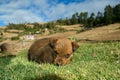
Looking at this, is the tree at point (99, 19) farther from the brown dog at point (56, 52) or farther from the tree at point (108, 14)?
the brown dog at point (56, 52)

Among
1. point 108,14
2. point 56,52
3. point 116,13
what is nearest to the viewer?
point 56,52

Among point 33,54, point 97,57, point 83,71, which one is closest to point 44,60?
point 33,54

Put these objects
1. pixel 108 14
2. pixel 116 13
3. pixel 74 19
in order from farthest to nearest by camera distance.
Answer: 1. pixel 74 19
2. pixel 108 14
3. pixel 116 13

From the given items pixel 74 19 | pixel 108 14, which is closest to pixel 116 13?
pixel 108 14

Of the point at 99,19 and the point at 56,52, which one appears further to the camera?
the point at 99,19

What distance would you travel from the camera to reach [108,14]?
38062mm

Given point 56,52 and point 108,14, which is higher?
point 108,14

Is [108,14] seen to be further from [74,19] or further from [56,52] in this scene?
[56,52]

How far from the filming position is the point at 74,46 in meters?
10.8

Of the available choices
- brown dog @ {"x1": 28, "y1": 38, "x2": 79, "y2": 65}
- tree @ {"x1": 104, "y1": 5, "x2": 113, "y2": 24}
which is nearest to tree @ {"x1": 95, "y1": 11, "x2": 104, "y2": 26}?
tree @ {"x1": 104, "y1": 5, "x2": 113, "y2": 24}

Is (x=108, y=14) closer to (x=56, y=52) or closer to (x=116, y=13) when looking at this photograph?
(x=116, y=13)

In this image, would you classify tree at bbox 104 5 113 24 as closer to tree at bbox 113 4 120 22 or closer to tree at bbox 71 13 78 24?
tree at bbox 113 4 120 22

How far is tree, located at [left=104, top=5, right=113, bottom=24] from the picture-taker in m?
37.0

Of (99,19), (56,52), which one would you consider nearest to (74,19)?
(99,19)
